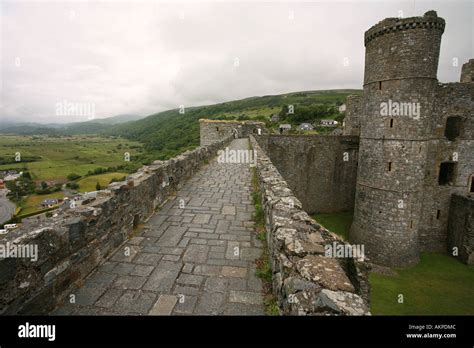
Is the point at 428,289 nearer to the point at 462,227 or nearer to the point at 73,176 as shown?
the point at 462,227

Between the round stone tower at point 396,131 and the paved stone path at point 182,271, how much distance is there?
405 inches

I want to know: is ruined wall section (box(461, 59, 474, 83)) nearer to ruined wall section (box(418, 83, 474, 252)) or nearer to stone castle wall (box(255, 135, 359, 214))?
ruined wall section (box(418, 83, 474, 252))

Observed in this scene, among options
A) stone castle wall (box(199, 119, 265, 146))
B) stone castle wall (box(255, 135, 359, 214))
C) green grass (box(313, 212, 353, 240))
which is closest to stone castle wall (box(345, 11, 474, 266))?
green grass (box(313, 212, 353, 240))

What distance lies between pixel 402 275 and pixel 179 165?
12.0m

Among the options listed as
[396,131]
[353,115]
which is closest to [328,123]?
[353,115]

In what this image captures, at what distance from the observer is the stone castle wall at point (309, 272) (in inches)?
66.7

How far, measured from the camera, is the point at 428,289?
1120 cm

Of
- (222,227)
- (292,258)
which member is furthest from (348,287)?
(222,227)

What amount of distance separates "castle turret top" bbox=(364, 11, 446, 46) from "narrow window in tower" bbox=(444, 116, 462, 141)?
199 inches

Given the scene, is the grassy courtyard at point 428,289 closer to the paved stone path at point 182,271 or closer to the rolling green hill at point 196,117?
the paved stone path at point 182,271

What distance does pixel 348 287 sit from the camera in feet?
6.10

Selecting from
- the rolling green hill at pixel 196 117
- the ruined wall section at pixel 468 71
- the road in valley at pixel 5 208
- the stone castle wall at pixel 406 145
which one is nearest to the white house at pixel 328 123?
the rolling green hill at pixel 196 117
